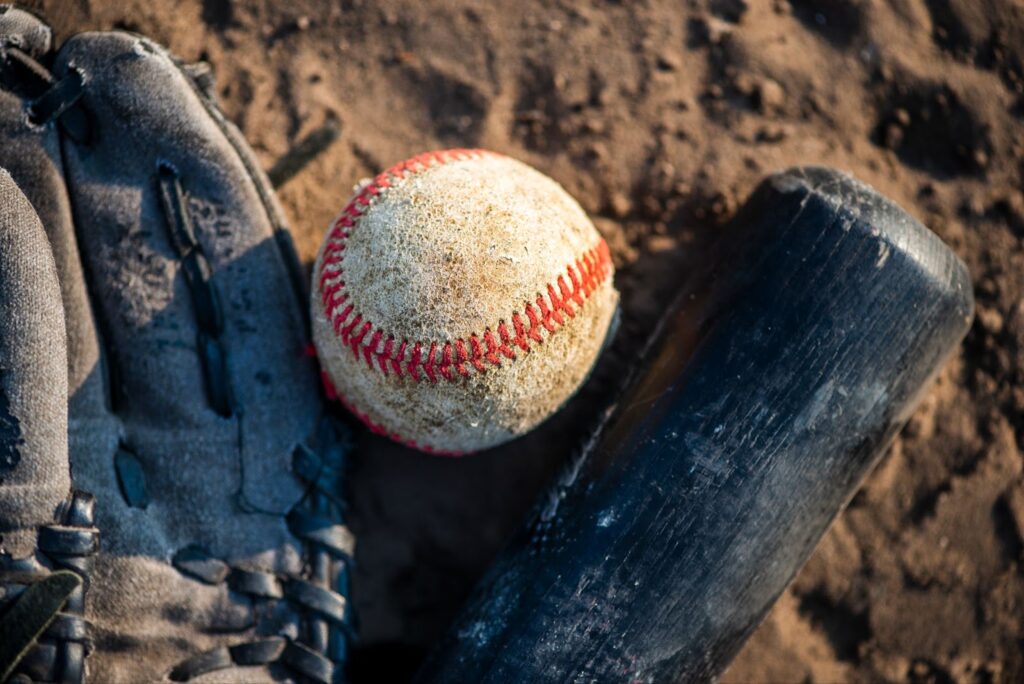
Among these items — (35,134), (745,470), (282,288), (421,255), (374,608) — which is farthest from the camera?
(374,608)

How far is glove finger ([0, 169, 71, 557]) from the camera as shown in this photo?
5.15 ft

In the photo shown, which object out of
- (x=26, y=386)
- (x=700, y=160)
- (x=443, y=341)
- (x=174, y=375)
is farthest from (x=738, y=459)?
(x=26, y=386)

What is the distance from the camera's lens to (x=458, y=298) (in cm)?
143

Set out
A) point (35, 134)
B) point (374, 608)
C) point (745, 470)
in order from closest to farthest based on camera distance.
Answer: point (745, 470) < point (35, 134) < point (374, 608)

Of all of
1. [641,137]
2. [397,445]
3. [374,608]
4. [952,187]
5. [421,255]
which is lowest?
[374,608]

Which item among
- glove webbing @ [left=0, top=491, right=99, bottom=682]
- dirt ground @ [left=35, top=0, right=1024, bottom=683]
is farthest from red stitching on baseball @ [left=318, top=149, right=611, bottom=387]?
glove webbing @ [left=0, top=491, right=99, bottom=682]

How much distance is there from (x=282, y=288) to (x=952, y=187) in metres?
2.09

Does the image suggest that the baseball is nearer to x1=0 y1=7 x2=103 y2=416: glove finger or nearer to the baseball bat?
the baseball bat

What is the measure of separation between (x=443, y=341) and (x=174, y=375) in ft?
2.84

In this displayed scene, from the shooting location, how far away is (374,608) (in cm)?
213

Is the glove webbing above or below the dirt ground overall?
below

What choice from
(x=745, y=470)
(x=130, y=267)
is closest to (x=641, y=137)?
(x=745, y=470)

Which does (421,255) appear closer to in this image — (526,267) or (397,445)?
(526,267)

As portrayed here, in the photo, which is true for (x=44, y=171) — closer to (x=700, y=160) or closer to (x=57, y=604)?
(x=57, y=604)
